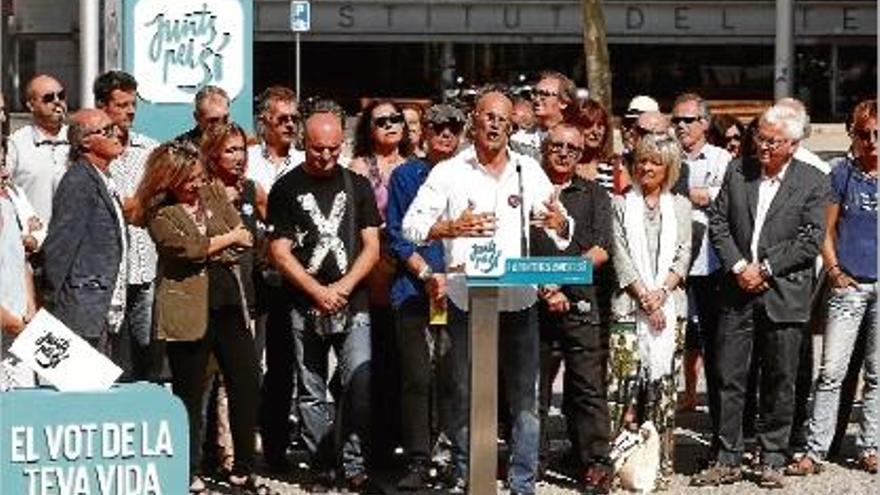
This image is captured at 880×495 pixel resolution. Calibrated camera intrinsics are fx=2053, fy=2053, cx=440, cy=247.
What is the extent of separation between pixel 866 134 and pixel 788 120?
433 mm

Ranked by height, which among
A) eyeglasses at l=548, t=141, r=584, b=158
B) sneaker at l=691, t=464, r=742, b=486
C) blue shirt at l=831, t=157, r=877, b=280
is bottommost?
sneaker at l=691, t=464, r=742, b=486

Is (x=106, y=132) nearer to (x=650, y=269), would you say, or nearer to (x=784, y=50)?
(x=650, y=269)

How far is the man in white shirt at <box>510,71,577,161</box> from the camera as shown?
390 inches

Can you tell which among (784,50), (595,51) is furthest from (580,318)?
(784,50)

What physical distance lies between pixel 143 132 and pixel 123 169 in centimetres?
111

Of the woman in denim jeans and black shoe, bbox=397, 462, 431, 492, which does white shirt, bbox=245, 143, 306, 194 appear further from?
the woman in denim jeans

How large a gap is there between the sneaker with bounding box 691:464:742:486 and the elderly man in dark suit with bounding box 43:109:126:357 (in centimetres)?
290

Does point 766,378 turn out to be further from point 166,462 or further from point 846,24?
point 846,24

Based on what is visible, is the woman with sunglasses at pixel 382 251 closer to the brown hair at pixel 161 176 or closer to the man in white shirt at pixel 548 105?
the man in white shirt at pixel 548 105

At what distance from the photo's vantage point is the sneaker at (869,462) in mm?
9742

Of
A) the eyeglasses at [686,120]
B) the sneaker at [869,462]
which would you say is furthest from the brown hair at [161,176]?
the sneaker at [869,462]

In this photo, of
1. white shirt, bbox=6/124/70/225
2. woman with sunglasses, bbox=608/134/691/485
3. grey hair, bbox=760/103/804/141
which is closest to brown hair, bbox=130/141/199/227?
white shirt, bbox=6/124/70/225

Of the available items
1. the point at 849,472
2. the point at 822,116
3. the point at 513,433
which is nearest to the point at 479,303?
the point at 513,433

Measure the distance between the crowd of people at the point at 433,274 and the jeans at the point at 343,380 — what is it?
0.01 m
